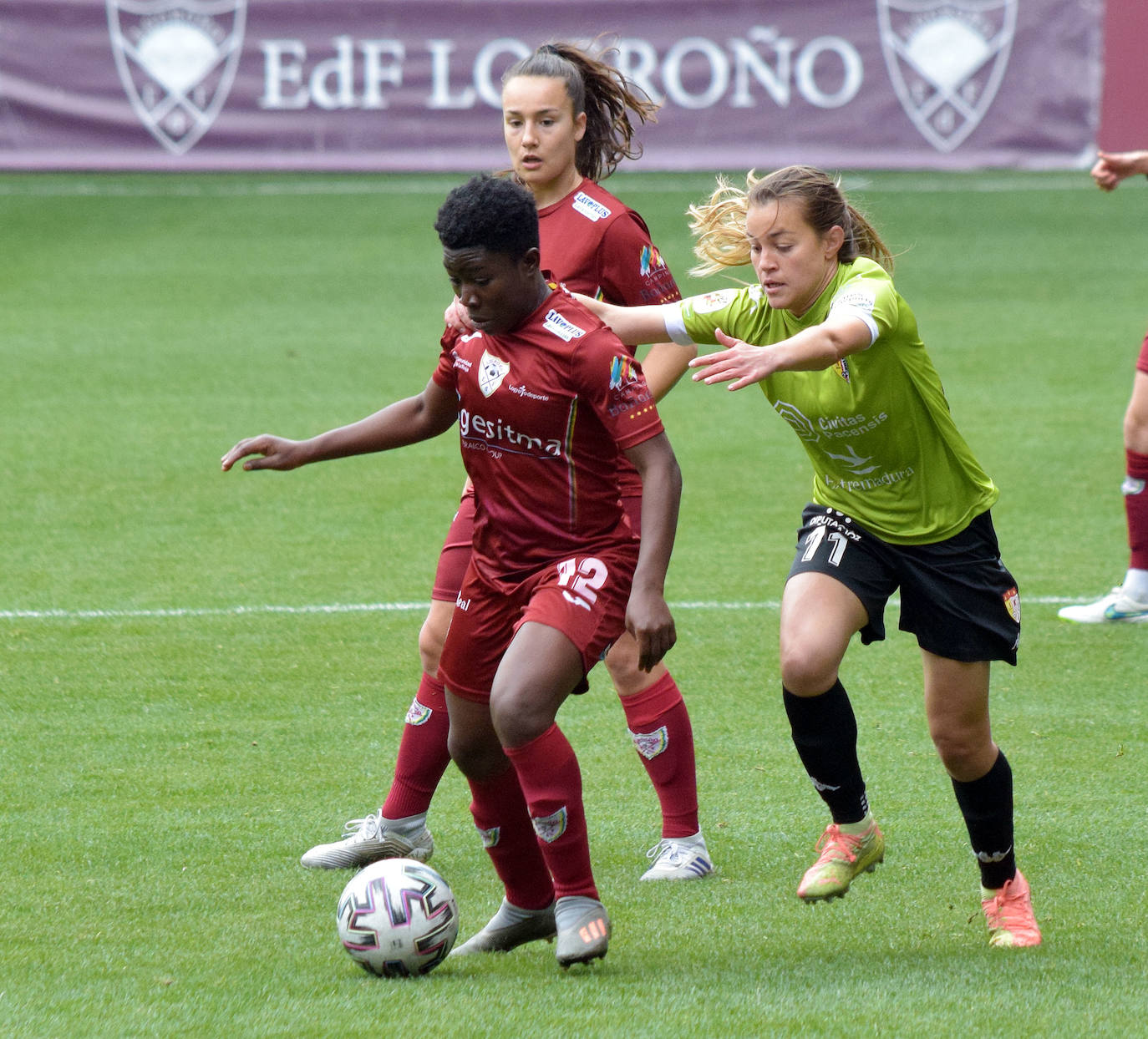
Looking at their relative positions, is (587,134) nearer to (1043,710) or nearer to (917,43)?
(1043,710)

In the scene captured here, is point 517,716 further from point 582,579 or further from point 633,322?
point 633,322

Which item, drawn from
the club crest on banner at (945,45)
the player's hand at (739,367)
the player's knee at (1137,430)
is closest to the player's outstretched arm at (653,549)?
the player's hand at (739,367)

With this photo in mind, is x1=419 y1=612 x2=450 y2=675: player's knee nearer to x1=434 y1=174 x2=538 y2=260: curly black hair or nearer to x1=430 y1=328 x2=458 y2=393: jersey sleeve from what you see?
x1=430 y1=328 x2=458 y2=393: jersey sleeve

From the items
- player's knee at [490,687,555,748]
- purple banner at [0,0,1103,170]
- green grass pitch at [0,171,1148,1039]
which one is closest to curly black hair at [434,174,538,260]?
player's knee at [490,687,555,748]

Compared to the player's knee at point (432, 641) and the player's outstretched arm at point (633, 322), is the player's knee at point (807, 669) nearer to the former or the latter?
the player's outstretched arm at point (633, 322)

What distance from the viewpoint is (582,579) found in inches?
151

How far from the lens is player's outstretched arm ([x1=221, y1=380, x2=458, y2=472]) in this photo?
4.24 meters

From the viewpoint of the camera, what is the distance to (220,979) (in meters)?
3.73

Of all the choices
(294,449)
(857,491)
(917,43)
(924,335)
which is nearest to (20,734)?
(294,449)

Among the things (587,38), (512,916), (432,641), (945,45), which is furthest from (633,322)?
(945,45)

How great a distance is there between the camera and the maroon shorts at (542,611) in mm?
3775

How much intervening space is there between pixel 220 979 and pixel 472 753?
72cm

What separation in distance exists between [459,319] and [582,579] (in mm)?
708

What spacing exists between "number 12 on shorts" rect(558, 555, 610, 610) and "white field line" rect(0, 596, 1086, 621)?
3.26 meters
